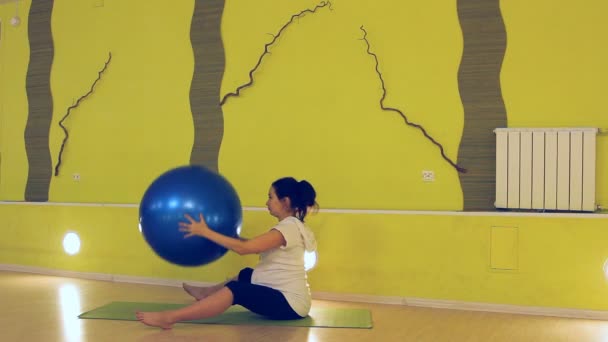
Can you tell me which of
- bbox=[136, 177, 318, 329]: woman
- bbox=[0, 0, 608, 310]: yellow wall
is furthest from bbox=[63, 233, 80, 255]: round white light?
bbox=[136, 177, 318, 329]: woman

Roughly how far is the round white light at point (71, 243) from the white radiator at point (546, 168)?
3.11 m

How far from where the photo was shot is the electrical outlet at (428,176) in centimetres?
405

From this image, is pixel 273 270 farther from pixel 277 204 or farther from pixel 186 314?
pixel 186 314

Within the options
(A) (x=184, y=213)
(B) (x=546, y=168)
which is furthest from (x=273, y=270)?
(B) (x=546, y=168)

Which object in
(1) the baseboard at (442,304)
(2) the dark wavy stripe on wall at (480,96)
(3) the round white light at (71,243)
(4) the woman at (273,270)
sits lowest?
(1) the baseboard at (442,304)

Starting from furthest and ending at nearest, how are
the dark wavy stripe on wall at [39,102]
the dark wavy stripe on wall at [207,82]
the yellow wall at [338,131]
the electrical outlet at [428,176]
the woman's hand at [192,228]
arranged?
the dark wavy stripe on wall at [39,102]
the dark wavy stripe on wall at [207,82]
the electrical outlet at [428,176]
the yellow wall at [338,131]
the woman's hand at [192,228]

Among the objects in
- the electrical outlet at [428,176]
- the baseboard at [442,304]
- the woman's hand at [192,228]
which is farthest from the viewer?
the electrical outlet at [428,176]

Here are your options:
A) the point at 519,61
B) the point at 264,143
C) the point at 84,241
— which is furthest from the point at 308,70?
the point at 84,241

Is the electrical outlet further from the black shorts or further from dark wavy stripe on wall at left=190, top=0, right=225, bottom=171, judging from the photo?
dark wavy stripe on wall at left=190, top=0, right=225, bottom=171

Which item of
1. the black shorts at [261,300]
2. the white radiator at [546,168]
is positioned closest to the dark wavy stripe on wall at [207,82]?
the black shorts at [261,300]

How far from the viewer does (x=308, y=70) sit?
4414 mm

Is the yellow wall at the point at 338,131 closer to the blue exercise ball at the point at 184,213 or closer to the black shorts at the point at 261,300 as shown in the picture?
the black shorts at the point at 261,300

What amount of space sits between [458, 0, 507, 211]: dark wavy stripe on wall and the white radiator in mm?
117

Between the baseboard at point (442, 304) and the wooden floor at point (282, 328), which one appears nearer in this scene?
the wooden floor at point (282, 328)
